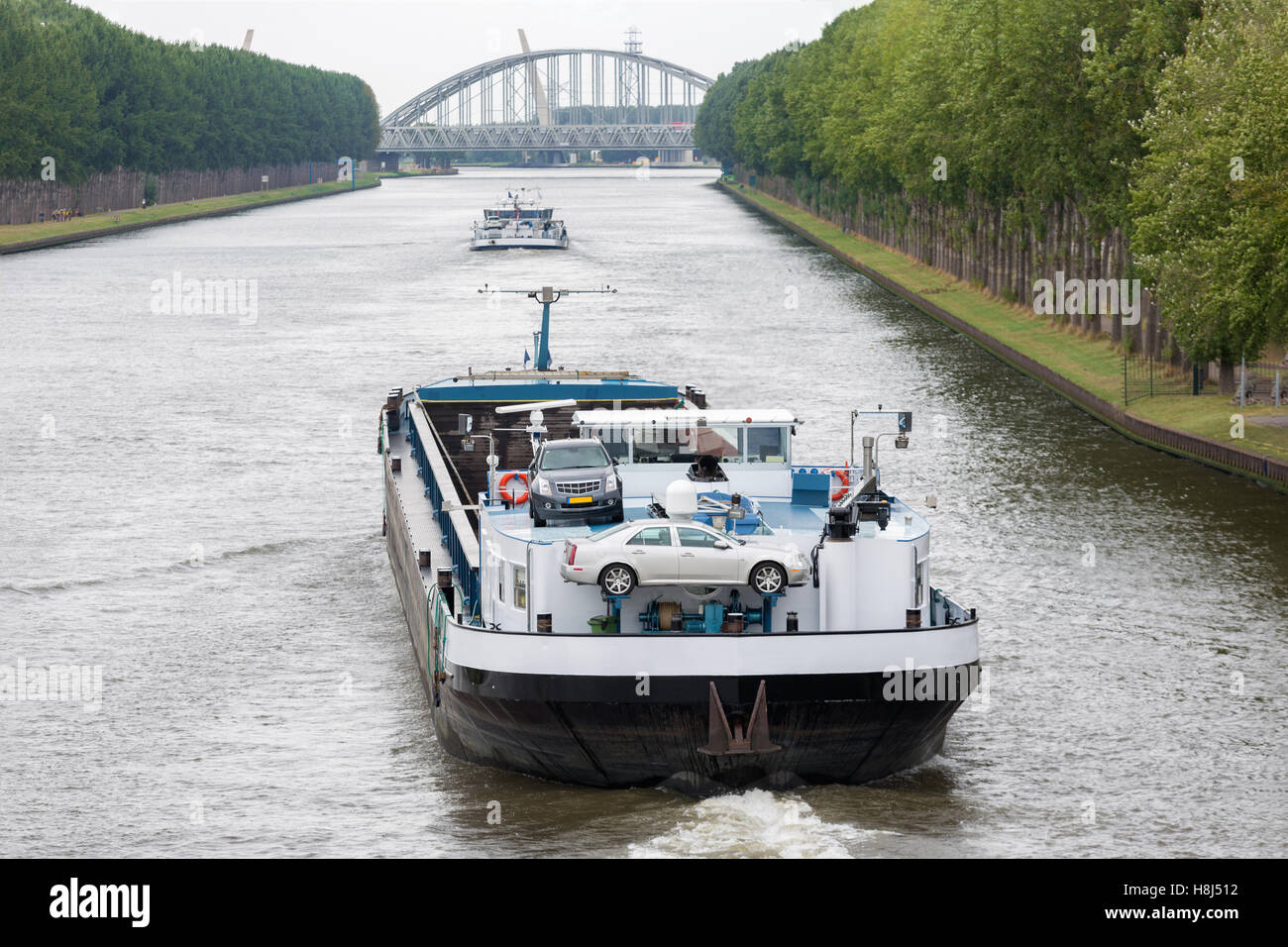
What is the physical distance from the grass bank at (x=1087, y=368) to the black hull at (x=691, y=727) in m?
25.5

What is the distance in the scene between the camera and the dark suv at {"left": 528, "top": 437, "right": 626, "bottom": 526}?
30.7 metres

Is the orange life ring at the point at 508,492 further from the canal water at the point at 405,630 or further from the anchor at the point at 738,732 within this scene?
the anchor at the point at 738,732

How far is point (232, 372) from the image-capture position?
253 feet

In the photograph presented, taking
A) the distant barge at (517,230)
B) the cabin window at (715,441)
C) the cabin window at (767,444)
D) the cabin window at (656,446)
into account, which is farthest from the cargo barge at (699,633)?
the distant barge at (517,230)

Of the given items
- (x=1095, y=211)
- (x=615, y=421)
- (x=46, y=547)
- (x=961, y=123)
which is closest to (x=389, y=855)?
(x=615, y=421)

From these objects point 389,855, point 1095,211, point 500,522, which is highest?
point 1095,211

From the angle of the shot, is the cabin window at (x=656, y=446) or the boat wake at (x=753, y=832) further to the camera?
the cabin window at (x=656, y=446)

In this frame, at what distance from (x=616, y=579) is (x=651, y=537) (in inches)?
31.0

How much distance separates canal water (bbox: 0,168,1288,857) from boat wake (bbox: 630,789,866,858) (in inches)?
2.6

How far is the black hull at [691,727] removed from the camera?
27.3m

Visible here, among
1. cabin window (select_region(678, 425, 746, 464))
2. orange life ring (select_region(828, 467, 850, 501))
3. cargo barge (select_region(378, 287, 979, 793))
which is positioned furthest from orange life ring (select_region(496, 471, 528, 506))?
orange life ring (select_region(828, 467, 850, 501))

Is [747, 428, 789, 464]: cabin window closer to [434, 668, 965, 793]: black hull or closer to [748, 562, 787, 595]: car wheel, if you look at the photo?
[748, 562, 787, 595]: car wheel
